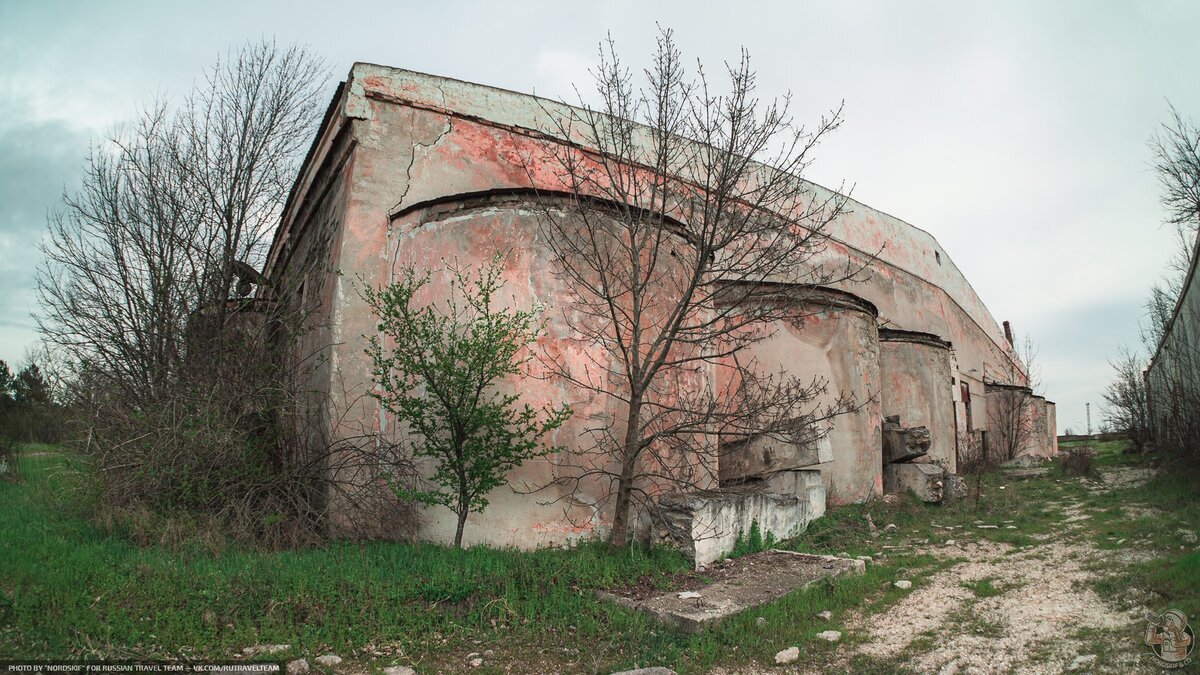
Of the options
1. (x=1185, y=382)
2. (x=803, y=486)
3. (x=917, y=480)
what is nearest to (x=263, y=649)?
(x=803, y=486)

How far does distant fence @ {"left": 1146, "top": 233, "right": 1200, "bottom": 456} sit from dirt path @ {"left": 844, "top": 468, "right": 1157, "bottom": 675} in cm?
499

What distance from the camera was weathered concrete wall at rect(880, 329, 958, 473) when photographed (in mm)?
13906

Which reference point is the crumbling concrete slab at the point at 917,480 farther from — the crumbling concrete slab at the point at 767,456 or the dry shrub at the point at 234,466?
the dry shrub at the point at 234,466

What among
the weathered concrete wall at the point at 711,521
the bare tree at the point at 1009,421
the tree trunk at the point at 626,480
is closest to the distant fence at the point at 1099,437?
the bare tree at the point at 1009,421

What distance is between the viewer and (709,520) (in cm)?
698

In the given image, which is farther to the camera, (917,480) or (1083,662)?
(917,480)

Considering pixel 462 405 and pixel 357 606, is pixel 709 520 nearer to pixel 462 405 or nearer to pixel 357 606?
pixel 462 405

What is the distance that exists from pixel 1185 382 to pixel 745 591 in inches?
481

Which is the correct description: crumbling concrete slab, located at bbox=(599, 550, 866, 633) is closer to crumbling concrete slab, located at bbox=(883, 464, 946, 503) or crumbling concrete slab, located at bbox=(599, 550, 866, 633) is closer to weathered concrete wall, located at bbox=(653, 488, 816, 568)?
weathered concrete wall, located at bbox=(653, 488, 816, 568)

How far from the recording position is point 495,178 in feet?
34.6

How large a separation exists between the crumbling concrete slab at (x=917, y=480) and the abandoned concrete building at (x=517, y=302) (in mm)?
23

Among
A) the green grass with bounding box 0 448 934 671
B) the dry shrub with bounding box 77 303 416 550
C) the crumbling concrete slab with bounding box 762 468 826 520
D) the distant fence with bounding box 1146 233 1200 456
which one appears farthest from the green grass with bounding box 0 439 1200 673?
the distant fence with bounding box 1146 233 1200 456

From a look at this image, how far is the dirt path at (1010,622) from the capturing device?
4434mm

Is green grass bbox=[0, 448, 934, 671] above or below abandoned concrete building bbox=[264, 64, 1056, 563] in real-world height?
below
